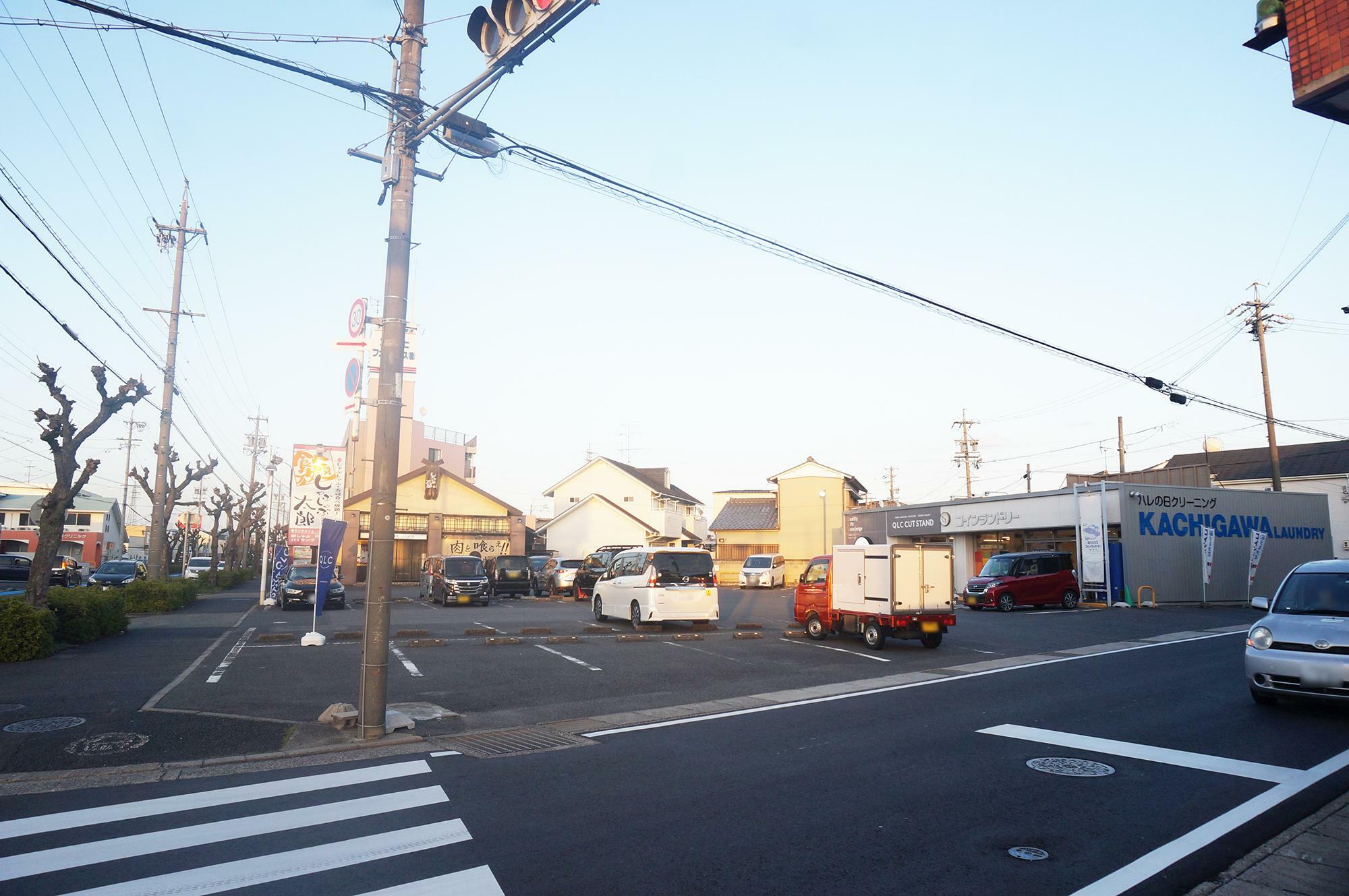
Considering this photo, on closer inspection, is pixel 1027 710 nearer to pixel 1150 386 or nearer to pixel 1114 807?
pixel 1114 807

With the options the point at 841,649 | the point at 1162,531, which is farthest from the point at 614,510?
the point at 841,649

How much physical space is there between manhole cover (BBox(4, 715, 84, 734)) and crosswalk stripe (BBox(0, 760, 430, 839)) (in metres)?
3.30

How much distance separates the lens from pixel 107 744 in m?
8.04

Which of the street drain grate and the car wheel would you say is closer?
the street drain grate

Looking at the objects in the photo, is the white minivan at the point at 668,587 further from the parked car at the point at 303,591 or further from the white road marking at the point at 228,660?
the parked car at the point at 303,591

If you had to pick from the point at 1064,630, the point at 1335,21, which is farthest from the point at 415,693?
the point at 1064,630

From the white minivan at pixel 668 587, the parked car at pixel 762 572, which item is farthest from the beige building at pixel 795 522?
the white minivan at pixel 668 587

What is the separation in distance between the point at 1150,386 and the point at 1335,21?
46.0 ft

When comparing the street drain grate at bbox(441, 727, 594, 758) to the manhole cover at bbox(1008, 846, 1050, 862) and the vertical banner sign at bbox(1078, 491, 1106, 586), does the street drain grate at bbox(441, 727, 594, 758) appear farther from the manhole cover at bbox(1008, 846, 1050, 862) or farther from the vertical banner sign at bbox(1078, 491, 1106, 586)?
the vertical banner sign at bbox(1078, 491, 1106, 586)

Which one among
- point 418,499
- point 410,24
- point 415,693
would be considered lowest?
point 415,693

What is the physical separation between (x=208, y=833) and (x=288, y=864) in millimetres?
1000

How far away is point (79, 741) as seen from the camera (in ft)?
26.6

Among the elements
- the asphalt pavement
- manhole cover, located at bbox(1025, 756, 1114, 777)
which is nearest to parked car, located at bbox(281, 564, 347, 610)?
the asphalt pavement

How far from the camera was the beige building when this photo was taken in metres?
53.6
